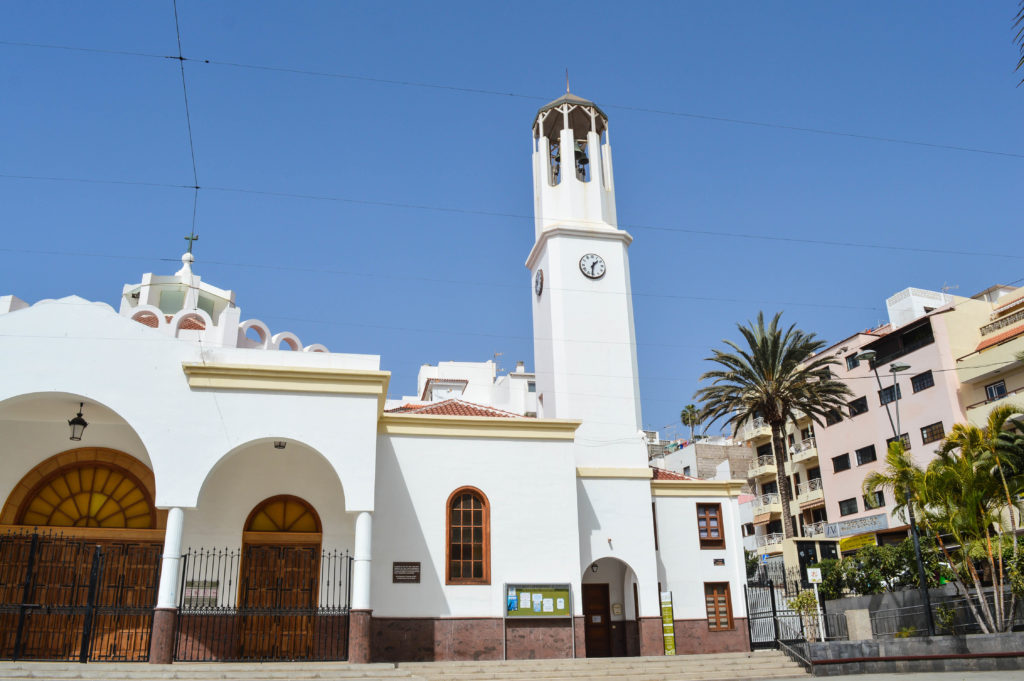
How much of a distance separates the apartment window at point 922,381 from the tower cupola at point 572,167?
18.5m

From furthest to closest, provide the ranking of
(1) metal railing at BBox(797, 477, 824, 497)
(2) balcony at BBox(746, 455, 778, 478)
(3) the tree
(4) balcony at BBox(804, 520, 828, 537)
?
(2) balcony at BBox(746, 455, 778, 478) → (1) metal railing at BBox(797, 477, 824, 497) → (4) balcony at BBox(804, 520, 828, 537) → (3) the tree

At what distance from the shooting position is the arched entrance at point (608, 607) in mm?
21328

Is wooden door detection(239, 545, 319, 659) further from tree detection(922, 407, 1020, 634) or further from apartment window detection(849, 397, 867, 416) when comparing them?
apartment window detection(849, 397, 867, 416)

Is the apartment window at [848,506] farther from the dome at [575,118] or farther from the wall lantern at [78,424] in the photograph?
the wall lantern at [78,424]

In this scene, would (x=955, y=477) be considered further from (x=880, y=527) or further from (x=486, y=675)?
(x=880, y=527)

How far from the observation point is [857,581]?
27.5m

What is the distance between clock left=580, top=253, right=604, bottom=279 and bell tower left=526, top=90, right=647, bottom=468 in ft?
0.10

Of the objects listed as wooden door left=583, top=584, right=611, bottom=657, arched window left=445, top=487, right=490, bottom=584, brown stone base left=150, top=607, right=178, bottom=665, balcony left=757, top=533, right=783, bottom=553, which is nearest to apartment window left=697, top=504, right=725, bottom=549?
wooden door left=583, top=584, right=611, bottom=657

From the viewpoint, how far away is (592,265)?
2461 centimetres

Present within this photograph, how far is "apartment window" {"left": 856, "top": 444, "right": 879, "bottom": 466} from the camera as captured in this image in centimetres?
3800

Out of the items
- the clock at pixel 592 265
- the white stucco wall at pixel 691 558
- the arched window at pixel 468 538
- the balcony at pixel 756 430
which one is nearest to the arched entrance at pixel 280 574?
the arched window at pixel 468 538

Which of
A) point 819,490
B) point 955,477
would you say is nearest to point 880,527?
point 819,490

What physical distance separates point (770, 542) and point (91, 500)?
33762mm

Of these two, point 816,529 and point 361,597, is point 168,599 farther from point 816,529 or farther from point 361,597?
point 816,529
